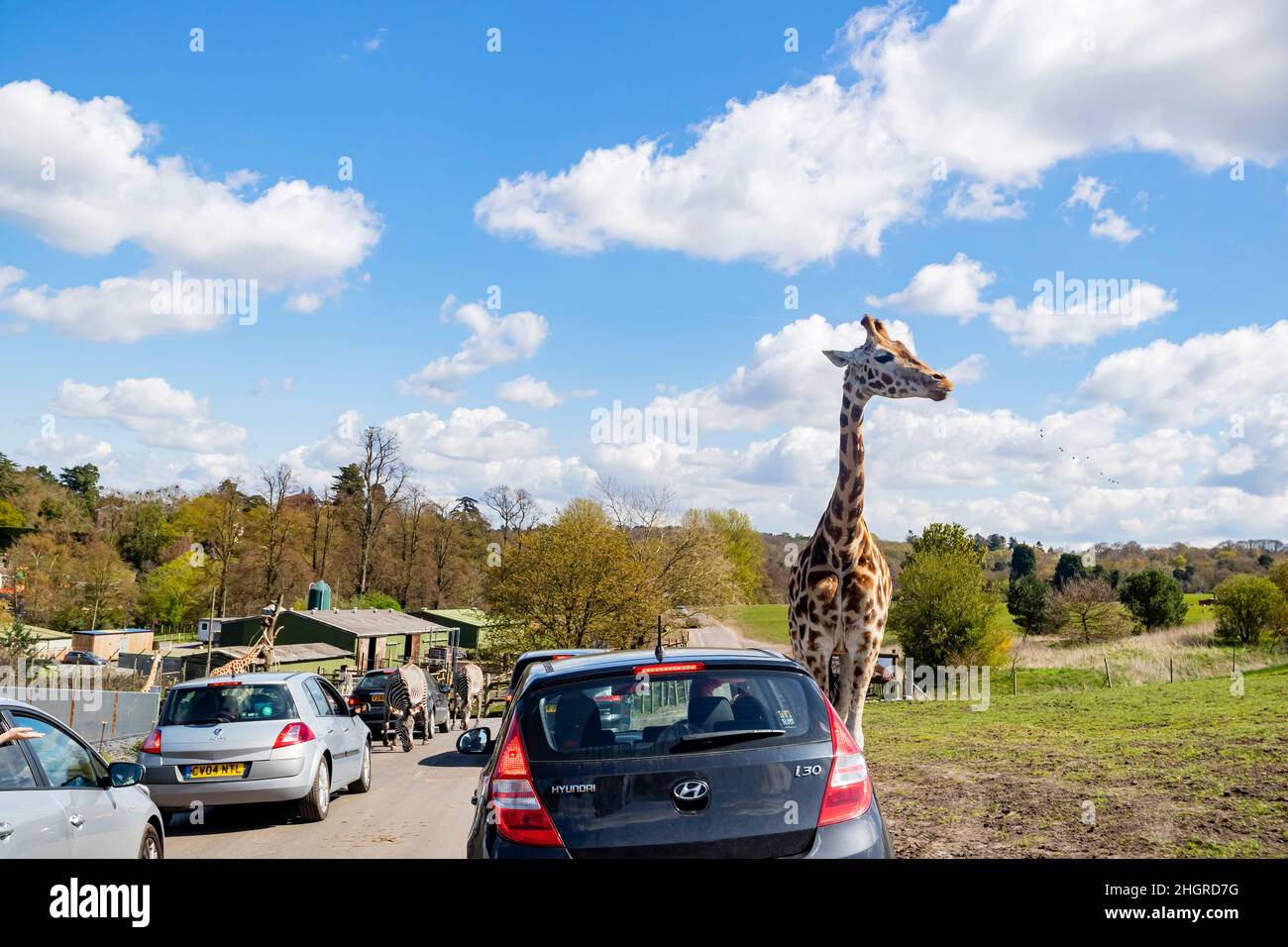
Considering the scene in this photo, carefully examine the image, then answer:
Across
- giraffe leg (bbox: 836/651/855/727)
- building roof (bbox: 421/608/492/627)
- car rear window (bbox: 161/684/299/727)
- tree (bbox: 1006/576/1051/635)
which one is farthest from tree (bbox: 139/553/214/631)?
giraffe leg (bbox: 836/651/855/727)

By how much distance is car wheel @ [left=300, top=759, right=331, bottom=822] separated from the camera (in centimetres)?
1071

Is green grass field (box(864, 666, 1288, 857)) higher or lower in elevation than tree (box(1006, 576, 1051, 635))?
higher

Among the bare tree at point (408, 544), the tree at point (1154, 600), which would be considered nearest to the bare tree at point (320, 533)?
the bare tree at point (408, 544)

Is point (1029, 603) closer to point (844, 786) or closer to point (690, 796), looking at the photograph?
point (844, 786)

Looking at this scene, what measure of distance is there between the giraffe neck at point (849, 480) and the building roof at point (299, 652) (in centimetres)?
3740

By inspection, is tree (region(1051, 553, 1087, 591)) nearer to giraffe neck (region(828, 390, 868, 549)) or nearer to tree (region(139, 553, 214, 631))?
tree (region(139, 553, 214, 631))

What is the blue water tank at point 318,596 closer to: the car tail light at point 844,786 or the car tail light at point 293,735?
the car tail light at point 293,735

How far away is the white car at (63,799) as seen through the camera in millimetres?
4754

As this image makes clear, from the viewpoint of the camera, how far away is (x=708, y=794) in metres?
4.17

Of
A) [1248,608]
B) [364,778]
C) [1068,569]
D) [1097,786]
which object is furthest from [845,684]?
[1068,569]

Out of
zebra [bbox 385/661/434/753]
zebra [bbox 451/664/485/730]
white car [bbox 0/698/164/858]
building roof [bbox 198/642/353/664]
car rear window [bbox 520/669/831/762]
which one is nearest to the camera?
car rear window [bbox 520/669/831/762]

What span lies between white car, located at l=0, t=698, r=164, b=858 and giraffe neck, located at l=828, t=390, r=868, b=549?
7.40 metres
